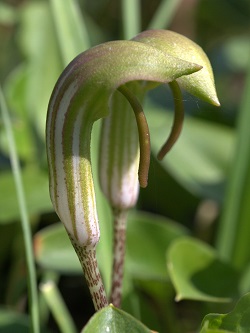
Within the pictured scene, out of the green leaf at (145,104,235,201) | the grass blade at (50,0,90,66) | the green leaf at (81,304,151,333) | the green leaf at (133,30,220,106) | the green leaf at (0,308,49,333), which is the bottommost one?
the green leaf at (145,104,235,201)

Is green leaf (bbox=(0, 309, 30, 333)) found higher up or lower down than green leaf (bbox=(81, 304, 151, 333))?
lower down

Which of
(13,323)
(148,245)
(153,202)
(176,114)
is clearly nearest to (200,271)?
(148,245)

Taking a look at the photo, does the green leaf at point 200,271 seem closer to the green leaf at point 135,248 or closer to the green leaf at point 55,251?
the green leaf at point 135,248

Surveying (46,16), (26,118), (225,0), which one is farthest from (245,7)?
(26,118)

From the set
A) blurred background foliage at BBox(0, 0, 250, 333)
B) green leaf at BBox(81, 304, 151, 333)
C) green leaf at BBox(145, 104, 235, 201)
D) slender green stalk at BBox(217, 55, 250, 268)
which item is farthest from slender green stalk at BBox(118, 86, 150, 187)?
green leaf at BBox(145, 104, 235, 201)

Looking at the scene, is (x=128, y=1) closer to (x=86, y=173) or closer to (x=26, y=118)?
(x=26, y=118)

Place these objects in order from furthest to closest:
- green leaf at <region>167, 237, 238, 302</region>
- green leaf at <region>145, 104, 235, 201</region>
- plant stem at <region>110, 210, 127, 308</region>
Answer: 1. green leaf at <region>145, 104, 235, 201</region>
2. green leaf at <region>167, 237, 238, 302</region>
3. plant stem at <region>110, 210, 127, 308</region>

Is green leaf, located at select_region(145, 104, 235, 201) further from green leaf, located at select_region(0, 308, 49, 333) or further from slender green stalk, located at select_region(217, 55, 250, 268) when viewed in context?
green leaf, located at select_region(0, 308, 49, 333)

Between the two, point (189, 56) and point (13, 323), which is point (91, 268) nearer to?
point (189, 56)

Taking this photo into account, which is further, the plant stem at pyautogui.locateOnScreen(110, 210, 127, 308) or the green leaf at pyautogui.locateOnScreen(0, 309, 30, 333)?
the green leaf at pyautogui.locateOnScreen(0, 309, 30, 333)
